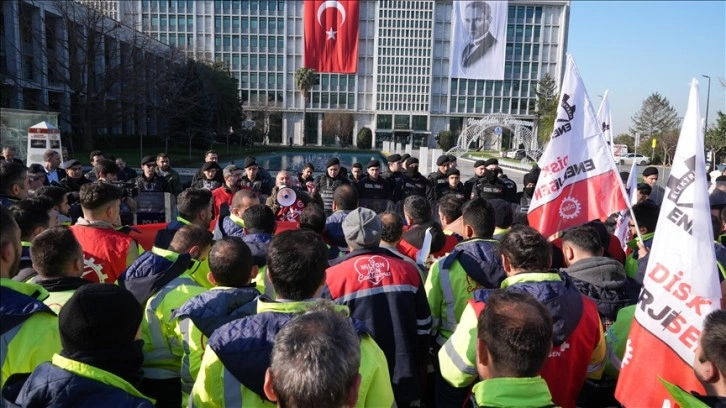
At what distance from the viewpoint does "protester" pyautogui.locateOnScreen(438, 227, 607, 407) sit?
88.5 inches

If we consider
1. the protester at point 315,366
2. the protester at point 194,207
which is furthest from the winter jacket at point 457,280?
the protester at point 194,207

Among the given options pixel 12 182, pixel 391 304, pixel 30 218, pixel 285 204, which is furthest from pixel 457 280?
pixel 12 182

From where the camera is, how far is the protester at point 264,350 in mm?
1812

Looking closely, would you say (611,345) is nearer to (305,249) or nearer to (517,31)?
(305,249)

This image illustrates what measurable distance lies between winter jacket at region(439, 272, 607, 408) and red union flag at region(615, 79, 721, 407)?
19 centimetres

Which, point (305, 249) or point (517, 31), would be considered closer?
point (305, 249)

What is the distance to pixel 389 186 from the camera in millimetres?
8945

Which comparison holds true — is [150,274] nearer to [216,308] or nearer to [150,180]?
[216,308]

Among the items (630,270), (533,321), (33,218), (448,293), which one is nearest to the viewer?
(533,321)

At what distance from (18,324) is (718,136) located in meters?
29.4

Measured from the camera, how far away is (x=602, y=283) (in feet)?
9.59

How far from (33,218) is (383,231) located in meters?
2.33

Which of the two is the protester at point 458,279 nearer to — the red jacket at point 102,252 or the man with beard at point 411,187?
the red jacket at point 102,252

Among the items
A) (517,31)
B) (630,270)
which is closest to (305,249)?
(630,270)
